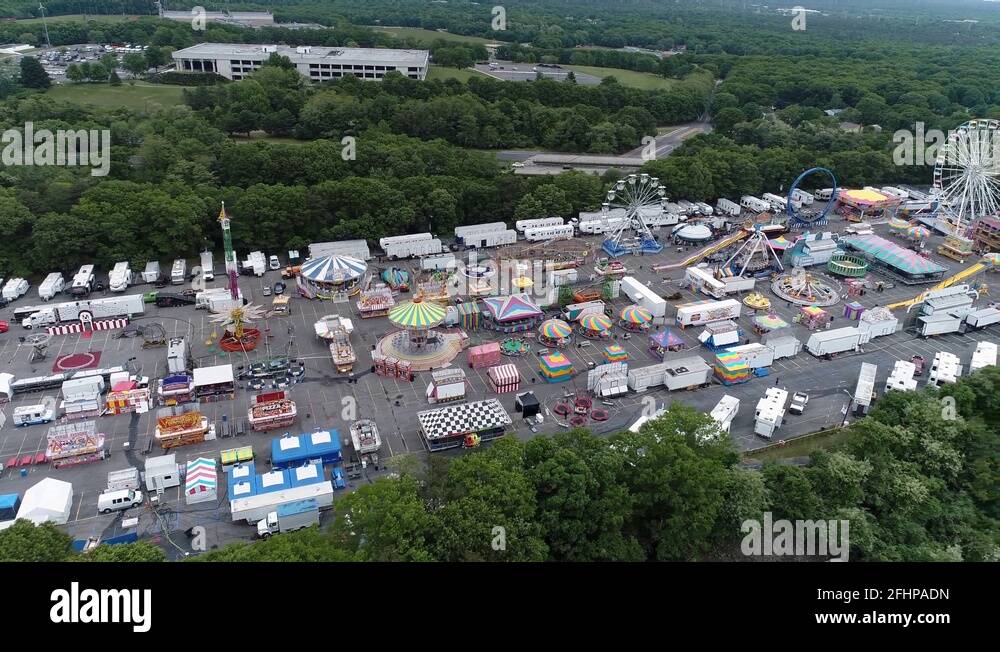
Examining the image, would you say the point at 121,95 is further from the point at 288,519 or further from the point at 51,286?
the point at 288,519

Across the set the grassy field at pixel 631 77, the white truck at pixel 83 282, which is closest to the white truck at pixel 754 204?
the grassy field at pixel 631 77

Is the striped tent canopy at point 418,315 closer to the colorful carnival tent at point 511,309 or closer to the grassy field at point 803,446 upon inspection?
the colorful carnival tent at point 511,309

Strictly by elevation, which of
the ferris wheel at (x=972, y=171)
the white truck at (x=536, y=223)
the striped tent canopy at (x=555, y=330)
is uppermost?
the ferris wheel at (x=972, y=171)

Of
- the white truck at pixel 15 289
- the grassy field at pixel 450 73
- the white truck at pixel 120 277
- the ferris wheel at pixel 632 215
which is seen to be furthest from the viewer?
the grassy field at pixel 450 73

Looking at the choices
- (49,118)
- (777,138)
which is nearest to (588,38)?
(777,138)

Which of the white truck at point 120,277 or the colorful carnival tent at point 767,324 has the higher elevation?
the white truck at point 120,277
